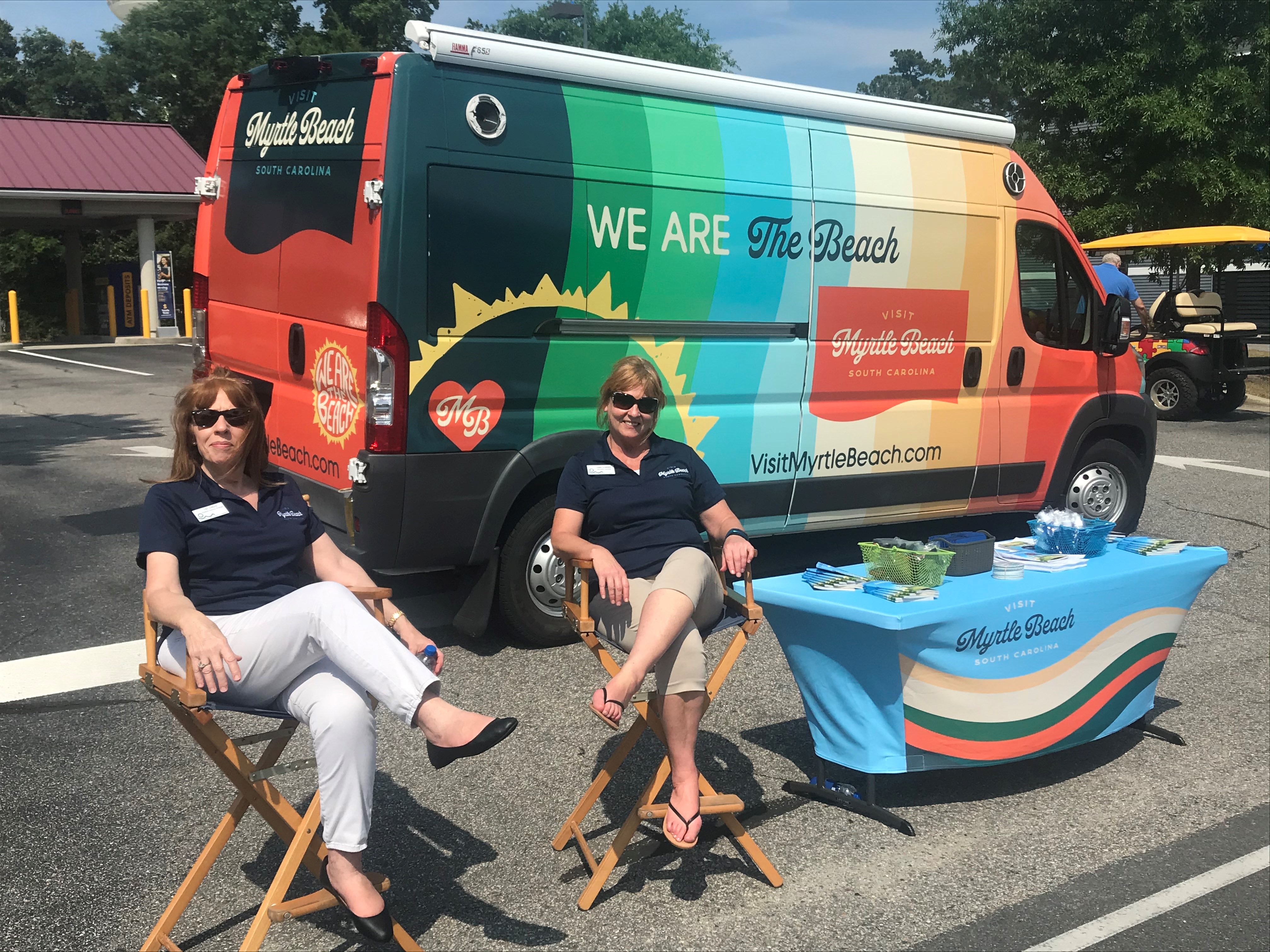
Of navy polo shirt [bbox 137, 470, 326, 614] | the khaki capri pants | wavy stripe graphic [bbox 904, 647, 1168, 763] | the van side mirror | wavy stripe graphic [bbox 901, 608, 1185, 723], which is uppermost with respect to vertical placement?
the van side mirror

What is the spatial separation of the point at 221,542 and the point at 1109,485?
6395 mm

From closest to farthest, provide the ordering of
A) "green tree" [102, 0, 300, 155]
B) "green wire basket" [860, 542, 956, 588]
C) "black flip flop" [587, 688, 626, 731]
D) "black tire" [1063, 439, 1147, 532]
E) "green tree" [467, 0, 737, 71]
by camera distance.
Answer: "black flip flop" [587, 688, 626, 731] < "green wire basket" [860, 542, 956, 588] < "black tire" [1063, 439, 1147, 532] < "green tree" [102, 0, 300, 155] < "green tree" [467, 0, 737, 71]

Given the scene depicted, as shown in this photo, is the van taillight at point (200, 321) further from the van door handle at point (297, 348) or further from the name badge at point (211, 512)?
the name badge at point (211, 512)

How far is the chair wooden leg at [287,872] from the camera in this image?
9.35 feet

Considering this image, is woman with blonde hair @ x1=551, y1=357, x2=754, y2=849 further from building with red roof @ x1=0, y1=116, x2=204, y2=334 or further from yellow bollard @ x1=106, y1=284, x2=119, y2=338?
yellow bollard @ x1=106, y1=284, x2=119, y2=338

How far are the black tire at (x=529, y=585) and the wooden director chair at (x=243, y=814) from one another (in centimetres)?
243

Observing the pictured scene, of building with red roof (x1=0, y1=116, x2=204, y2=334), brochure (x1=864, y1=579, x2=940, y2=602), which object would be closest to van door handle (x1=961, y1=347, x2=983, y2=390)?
brochure (x1=864, y1=579, x2=940, y2=602)

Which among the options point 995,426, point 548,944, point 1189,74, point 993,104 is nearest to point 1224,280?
point 993,104

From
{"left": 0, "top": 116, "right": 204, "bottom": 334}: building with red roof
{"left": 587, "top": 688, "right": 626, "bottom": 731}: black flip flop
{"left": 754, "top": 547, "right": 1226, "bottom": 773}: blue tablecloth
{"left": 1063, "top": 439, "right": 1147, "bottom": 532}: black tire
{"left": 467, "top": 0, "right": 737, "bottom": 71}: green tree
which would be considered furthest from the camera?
{"left": 467, "top": 0, "right": 737, "bottom": 71}: green tree

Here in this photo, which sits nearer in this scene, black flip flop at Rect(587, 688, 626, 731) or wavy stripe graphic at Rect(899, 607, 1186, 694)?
black flip flop at Rect(587, 688, 626, 731)

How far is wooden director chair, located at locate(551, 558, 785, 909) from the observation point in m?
3.49

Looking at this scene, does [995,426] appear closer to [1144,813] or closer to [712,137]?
[712,137]

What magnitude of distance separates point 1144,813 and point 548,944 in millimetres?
2240

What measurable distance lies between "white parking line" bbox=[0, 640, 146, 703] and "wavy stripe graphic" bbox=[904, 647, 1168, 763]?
325cm
